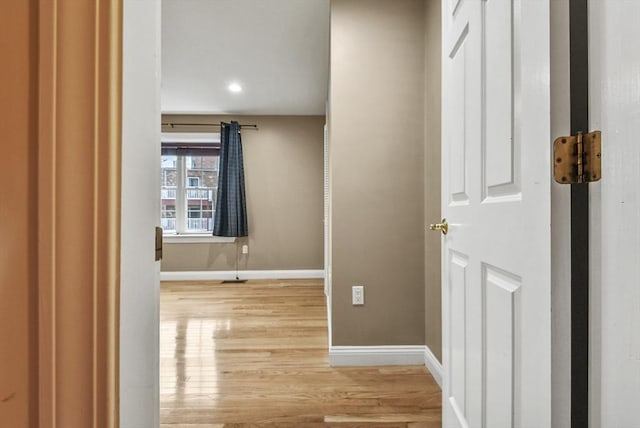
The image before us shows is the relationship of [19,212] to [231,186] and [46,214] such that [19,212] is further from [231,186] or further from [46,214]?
[231,186]

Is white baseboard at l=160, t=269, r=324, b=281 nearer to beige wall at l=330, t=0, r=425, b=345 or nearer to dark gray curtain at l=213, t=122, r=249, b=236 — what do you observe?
dark gray curtain at l=213, t=122, r=249, b=236

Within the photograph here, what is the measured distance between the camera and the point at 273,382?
1.73m

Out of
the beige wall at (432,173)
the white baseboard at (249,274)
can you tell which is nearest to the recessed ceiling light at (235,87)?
the beige wall at (432,173)

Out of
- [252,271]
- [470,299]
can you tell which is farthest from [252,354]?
[252,271]

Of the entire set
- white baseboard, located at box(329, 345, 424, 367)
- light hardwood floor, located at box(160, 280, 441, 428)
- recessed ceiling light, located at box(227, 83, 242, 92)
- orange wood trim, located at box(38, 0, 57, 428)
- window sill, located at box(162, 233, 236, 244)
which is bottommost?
light hardwood floor, located at box(160, 280, 441, 428)

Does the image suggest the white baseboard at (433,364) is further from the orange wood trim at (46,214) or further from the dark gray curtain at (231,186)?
the dark gray curtain at (231,186)

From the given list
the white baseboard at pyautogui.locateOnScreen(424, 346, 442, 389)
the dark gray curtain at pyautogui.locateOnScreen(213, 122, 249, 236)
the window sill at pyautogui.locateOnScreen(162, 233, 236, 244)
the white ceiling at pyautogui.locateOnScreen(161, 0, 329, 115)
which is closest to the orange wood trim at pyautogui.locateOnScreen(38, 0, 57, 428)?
the white baseboard at pyautogui.locateOnScreen(424, 346, 442, 389)

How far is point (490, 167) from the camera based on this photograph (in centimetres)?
82

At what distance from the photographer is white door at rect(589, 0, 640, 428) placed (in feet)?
1.47

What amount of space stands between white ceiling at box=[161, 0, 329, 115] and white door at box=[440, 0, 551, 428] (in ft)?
5.24

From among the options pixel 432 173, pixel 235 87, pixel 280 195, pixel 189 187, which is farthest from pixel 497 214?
pixel 189 187

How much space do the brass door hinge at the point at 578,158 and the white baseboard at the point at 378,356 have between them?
164 centimetres

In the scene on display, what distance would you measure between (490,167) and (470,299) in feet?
1.37

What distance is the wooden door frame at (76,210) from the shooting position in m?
0.40
